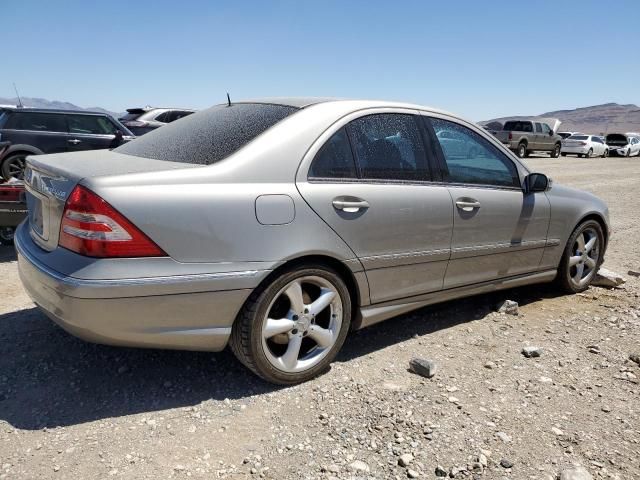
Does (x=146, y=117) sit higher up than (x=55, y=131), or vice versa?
(x=146, y=117)

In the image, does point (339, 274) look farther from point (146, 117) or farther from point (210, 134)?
point (146, 117)

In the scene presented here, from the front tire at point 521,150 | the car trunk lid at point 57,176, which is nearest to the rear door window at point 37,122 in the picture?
the car trunk lid at point 57,176

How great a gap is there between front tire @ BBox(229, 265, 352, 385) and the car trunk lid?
806mm

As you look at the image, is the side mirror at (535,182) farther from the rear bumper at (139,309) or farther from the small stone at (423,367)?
the rear bumper at (139,309)

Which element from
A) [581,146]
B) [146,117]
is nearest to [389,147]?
[146,117]

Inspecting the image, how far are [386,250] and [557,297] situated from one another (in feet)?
7.71

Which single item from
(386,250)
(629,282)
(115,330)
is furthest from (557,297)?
(115,330)

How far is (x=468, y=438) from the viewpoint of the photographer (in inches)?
103

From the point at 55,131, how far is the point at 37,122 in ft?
1.05

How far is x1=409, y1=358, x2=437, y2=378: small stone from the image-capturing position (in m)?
3.21

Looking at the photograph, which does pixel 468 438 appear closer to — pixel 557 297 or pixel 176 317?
pixel 176 317

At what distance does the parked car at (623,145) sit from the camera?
3575 cm

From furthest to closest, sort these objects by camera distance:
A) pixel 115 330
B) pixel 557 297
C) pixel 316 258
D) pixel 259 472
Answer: pixel 557 297
pixel 316 258
pixel 115 330
pixel 259 472

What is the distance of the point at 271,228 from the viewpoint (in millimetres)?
2738
